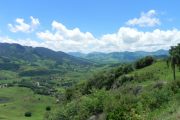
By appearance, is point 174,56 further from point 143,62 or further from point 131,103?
point 143,62

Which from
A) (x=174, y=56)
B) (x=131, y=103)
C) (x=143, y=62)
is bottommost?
(x=131, y=103)

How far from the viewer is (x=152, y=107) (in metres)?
62.3

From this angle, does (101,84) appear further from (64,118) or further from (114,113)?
(114,113)

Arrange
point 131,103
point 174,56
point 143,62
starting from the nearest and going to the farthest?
point 131,103, point 174,56, point 143,62

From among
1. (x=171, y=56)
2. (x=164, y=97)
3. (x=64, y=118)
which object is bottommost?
(x=64, y=118)

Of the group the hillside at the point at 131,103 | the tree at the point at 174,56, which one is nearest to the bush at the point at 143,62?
the hillside at the point at 131,103

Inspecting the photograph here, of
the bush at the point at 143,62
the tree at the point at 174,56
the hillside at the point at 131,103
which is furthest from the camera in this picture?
the bush at the point at 143,62

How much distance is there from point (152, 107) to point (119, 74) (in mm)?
98106

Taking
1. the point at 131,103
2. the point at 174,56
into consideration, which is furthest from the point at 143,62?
the point at 131,103

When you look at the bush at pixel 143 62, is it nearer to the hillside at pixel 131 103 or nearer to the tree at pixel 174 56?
the hillside at pixel 131 103

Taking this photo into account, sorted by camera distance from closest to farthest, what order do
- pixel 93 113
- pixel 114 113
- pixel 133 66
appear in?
pixel 114 113 < pixel 93 113 < pixel 133 66

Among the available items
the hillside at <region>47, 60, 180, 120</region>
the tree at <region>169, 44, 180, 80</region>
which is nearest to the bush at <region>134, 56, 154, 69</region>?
the hillside at <region>47, 60, 180, 120</region>

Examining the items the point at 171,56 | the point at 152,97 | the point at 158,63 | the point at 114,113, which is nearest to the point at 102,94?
Result: the point at 152,97

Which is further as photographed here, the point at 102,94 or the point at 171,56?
the point at 171,56
